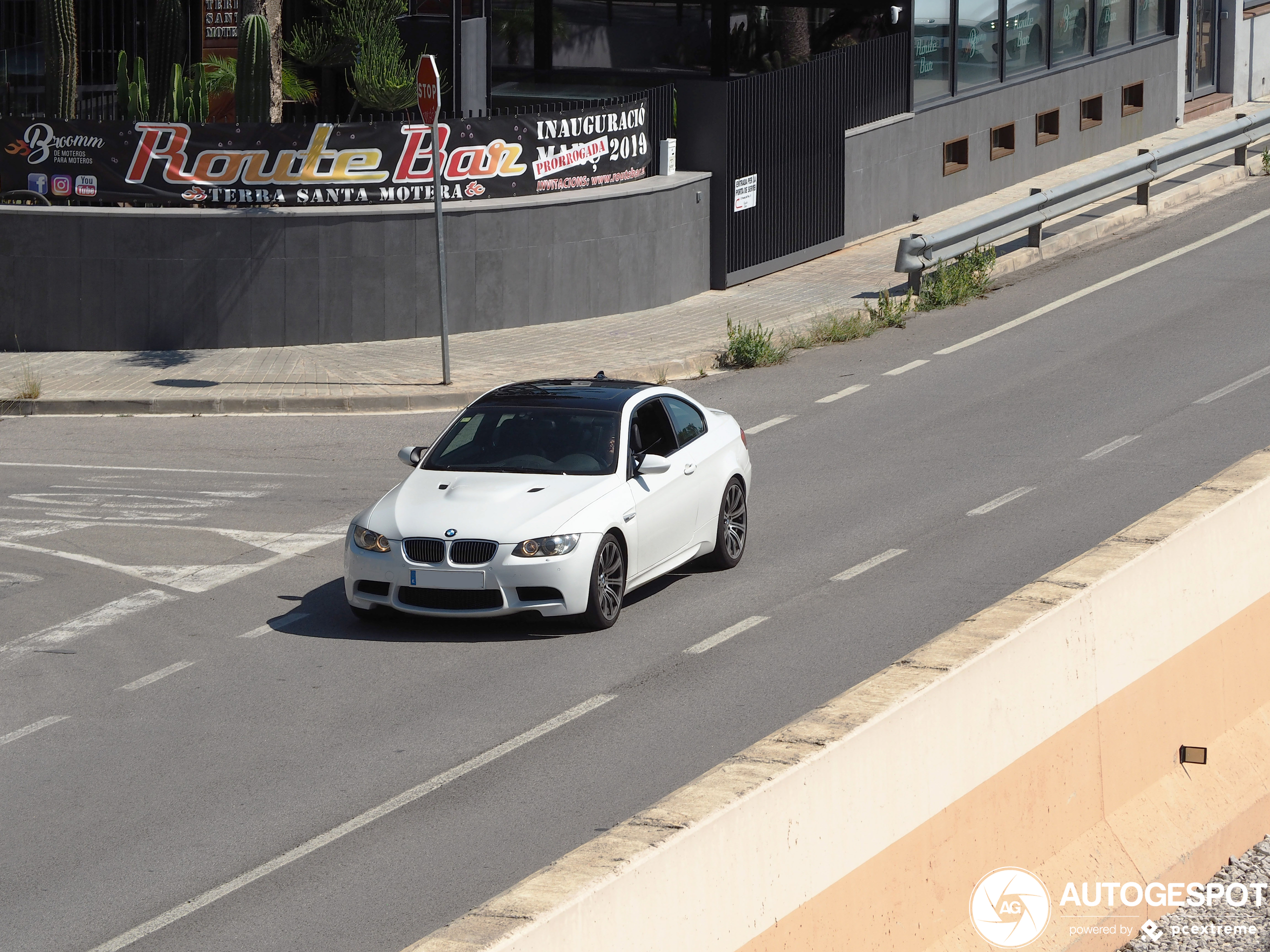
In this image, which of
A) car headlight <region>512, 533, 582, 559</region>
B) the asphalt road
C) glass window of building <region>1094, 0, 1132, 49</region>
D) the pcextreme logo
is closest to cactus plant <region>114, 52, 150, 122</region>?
the asphalt road

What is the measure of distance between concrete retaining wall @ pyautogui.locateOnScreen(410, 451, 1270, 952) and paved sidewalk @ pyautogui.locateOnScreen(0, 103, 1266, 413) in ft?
34.1

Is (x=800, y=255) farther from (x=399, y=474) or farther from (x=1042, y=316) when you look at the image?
(x=399, y=474)

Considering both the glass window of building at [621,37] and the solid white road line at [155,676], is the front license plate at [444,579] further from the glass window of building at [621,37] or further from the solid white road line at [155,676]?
the glass window of building at [621,37]

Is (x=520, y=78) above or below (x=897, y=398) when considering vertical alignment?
above

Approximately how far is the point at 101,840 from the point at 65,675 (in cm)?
277

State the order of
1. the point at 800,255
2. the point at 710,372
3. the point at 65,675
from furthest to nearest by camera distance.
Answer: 1. the point at 800,255
2. the point at 710,372
3. the point at 65,675

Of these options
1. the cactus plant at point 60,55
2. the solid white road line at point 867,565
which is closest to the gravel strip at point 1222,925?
the solid white road line at point 867,565

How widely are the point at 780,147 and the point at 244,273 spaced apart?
787 cm

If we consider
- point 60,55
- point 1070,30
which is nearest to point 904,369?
point 60,55

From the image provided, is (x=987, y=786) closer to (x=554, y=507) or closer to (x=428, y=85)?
(x=554, y=507)

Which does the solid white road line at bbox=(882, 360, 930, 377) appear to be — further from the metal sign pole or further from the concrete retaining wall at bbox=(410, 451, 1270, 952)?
the concrete retaining wall at bbox=(410, 451, 1270, 952)

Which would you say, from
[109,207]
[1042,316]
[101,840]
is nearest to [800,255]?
[1042,316]

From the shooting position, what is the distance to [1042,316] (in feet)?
71.6

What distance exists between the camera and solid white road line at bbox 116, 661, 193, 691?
10.7 m
